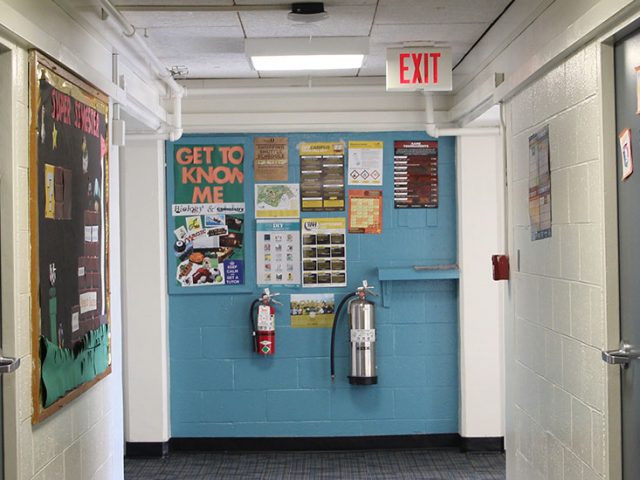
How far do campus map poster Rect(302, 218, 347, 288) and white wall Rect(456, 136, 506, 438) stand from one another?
87 cm

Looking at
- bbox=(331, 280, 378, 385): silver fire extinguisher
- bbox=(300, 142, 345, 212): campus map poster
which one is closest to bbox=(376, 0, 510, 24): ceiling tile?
bbox=(300, 142, 345, 212): campus map poster

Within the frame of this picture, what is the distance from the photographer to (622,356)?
9.56ft

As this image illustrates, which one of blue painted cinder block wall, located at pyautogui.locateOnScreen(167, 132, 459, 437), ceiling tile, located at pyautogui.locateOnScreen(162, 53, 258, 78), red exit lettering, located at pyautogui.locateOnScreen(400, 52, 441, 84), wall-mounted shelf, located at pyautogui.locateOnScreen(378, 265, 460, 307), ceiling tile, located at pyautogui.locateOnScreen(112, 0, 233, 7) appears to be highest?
ceiling tile, located at pyautogui.locateOnScreen(162, 53, 258, 78)

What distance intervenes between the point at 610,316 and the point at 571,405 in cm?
59

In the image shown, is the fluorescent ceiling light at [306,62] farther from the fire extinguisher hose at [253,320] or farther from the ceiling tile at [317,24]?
the fire extinguisher hose at [253,320]

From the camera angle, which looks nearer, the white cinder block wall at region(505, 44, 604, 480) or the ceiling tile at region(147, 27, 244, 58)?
the white cinder block wall at region(505, 44, 604, 480)

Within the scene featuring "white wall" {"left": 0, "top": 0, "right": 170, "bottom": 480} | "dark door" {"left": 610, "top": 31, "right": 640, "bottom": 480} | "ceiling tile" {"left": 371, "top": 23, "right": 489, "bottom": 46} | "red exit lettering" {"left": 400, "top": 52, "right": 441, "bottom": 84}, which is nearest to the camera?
"dark door" {"left": 610, "top": 31, "right": 640, "bottom": 480}

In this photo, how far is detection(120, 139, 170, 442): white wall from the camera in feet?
19.7

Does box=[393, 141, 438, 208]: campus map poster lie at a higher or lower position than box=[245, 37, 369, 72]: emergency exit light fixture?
lower

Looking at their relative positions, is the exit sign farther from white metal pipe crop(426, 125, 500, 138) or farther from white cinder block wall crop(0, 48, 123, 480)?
white cinder block wall crop(0, 48, 123, 480)

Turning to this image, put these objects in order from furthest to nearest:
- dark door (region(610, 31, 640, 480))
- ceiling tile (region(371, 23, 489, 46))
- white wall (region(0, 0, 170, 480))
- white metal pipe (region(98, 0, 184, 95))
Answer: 1. ceiling tile (region(371, 23, 489, 46))
2. white metal pipe (region(98, 0, 184, 95))
3. white wall (region(0, 0, 170, 480))
4. dark door (region(610, 31, 640, 480))

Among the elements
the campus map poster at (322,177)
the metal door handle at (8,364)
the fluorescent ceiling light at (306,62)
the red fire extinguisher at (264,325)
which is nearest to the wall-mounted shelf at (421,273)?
the campus map poster at (322,177)

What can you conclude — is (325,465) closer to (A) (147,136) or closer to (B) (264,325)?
(B) (264,325)

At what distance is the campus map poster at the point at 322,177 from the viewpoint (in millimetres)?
6180
